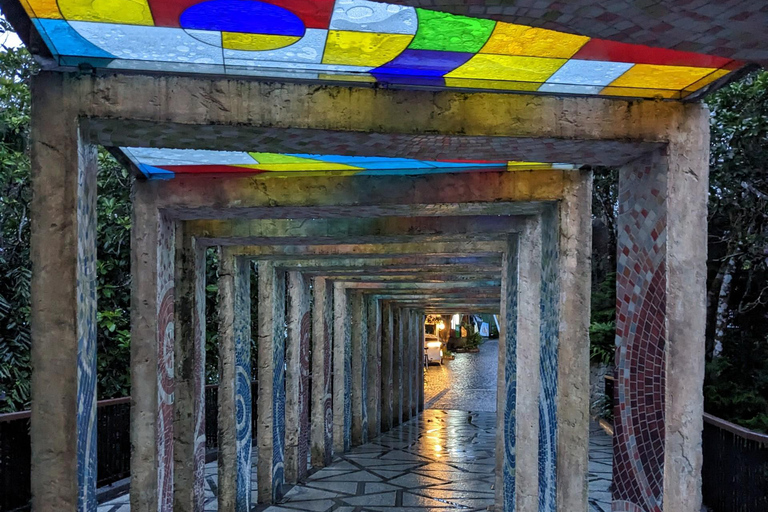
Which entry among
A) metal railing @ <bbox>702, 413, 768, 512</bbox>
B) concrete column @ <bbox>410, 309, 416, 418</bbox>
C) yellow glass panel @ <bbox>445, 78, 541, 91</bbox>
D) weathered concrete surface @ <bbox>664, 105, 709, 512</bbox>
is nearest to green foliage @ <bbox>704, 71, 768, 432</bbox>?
metal railing @ <bbox>702, 413, 768, 512</bbox>

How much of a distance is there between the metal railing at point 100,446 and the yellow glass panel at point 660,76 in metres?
5.88

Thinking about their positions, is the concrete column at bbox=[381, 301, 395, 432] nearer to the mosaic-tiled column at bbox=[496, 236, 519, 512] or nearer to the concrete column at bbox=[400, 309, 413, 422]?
the concrete column at bbox=[400, 309, 413, 422]

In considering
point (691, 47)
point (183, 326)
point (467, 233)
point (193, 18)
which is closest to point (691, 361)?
point (691, 47)

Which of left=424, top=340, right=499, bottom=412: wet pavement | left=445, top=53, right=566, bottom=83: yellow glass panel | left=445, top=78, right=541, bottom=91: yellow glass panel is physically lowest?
left=424, top=340, right=499, bottom=412: wet pavement

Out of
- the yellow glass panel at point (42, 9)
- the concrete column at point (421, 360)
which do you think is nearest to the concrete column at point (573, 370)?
the yellow glass panel at point (42, 9)

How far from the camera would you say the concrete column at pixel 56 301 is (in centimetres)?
384

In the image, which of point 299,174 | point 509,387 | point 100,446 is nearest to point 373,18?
point 299,174

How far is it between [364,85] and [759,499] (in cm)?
520

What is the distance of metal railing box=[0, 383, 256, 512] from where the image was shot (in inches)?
300

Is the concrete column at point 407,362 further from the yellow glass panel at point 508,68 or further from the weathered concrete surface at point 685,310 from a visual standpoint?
the yellow glass panel at point 508,68

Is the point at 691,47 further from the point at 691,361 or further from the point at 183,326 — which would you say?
the point at 183,326

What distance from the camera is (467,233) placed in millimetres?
7691

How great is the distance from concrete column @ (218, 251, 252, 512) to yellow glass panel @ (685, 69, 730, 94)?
6238mm

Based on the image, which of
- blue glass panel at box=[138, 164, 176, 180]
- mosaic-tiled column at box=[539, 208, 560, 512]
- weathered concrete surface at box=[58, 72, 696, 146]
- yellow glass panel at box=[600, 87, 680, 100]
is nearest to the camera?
weathered concrete surface at box=[58, 72, 696, 146]
